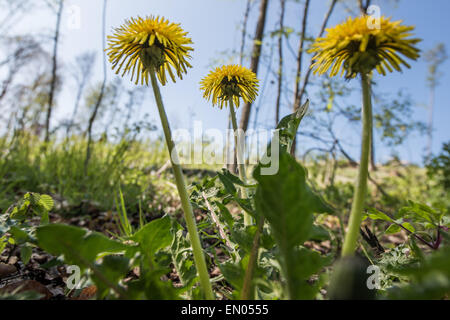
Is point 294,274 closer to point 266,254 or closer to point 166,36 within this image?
point 266,254

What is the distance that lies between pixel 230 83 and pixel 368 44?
0.50 metres

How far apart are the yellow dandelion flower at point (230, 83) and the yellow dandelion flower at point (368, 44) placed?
370 mm

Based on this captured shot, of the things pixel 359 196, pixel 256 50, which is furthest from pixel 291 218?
pixel 256 50

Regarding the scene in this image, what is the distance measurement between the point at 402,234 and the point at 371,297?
11.3ft

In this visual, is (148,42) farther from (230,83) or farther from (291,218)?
(291,218)

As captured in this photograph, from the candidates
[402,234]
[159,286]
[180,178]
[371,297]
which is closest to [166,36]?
[180,178]

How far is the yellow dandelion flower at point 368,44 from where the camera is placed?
606mm

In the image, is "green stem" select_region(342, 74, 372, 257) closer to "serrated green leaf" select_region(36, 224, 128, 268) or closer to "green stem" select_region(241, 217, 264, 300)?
"green stem" select_region(241, 217, 264, 300)

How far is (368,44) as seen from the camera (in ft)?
2.10

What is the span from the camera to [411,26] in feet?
1.95

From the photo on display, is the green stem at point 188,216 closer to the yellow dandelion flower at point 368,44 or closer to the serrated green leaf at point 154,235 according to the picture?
the serrated green leaf at point 154,235

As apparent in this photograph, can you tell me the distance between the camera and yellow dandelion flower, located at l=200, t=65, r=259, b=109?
39.2 inches

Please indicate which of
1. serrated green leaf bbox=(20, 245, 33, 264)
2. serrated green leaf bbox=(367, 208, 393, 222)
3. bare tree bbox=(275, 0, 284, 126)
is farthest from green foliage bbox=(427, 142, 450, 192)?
serrated green leaf bbox=(20, 245, 33, 264)


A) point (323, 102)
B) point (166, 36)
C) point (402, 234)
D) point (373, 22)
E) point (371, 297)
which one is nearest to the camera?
point (371, 297)
